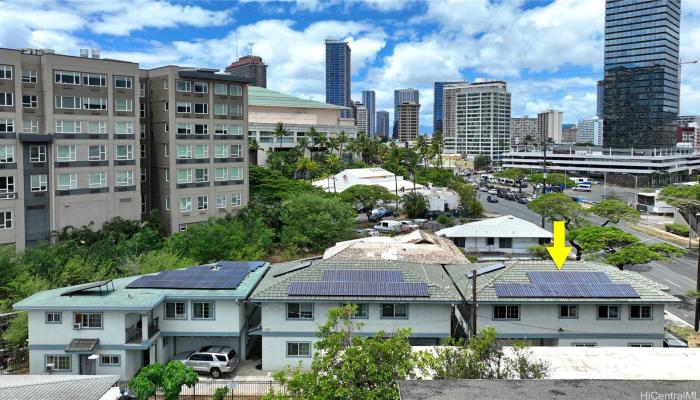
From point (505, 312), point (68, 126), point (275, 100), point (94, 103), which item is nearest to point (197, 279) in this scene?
point (505, 312)

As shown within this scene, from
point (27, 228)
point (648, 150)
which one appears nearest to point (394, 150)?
point (27, 228)

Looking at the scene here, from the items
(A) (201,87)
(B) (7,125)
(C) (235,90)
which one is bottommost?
(B) (7,125)

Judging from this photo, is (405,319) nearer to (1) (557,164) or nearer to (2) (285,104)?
(2) (285,104)

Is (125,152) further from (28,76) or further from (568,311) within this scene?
(568,311)

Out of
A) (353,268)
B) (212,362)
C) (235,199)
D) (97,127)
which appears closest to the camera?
(212,362)

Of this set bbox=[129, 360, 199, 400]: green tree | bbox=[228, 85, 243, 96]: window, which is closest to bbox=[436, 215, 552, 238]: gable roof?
bbox=[228, 85, 243, 96]: window

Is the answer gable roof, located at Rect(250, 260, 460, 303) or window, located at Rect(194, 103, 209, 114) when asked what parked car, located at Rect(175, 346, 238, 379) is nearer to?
gable roof, located at Rect(250, 260, 460, 303)
